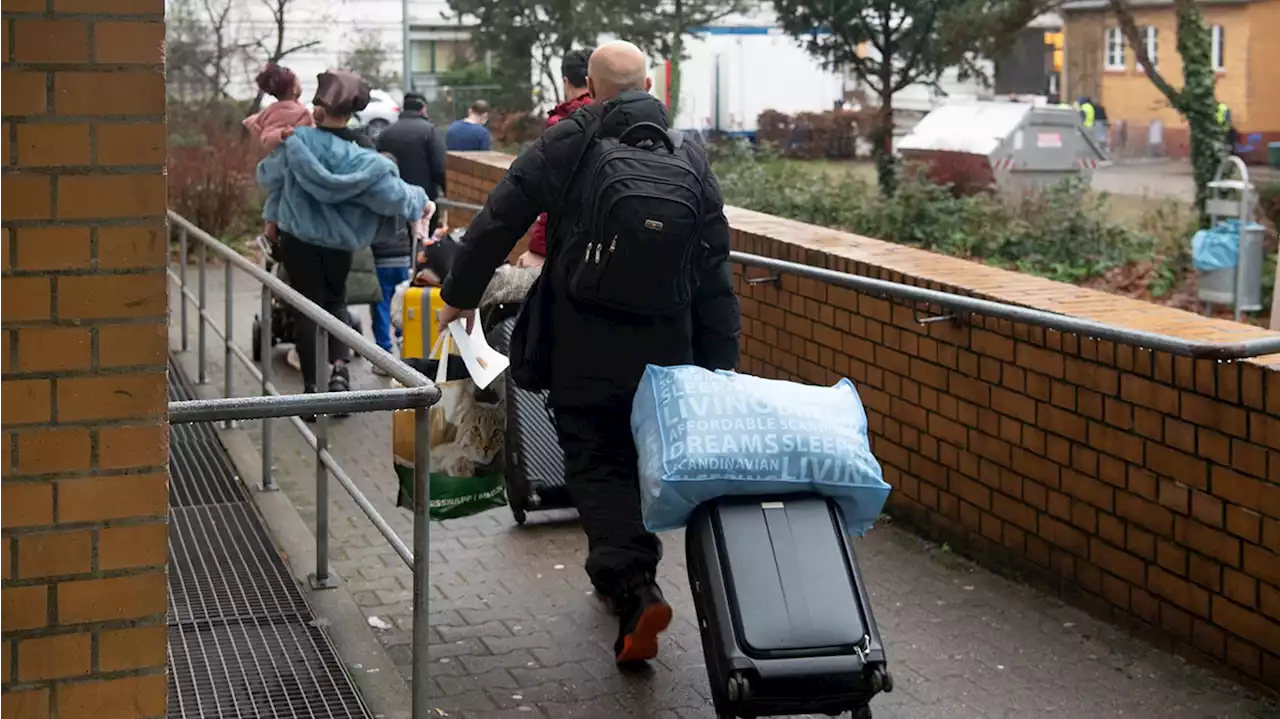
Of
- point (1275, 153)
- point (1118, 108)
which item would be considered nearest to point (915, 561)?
point (1275, 153)

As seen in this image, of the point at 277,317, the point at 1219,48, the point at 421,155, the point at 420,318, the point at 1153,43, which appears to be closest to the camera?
the point at 420,318

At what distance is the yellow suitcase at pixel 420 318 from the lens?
6.81 meters

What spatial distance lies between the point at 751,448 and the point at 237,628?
2003 millimetres

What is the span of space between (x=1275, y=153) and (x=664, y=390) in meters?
15.0

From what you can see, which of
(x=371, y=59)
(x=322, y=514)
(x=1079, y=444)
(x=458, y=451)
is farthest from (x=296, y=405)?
(x=371, y=59)

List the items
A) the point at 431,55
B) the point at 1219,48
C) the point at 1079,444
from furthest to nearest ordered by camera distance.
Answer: the point at 431,55 → the point at 1219,48 → the point at 1079,444

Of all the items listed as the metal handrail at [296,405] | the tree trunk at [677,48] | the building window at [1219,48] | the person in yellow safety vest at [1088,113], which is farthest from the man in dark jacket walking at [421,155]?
the building window at [1219,48]

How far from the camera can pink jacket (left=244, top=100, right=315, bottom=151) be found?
8.01 meters

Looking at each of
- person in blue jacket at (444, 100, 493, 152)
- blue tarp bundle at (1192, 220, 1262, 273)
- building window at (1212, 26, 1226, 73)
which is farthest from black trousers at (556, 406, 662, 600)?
building window at (1212, 26, 1226, 73)

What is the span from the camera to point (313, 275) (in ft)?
26.5

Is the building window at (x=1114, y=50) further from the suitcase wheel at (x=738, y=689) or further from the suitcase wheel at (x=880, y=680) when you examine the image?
the suitcase wheel at (x=738, y=689)

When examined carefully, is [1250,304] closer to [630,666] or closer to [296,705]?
[630,666]

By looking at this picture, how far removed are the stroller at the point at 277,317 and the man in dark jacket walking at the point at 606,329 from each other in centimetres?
391

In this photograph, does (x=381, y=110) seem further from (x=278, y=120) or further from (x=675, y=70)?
(x=278, y=120)
